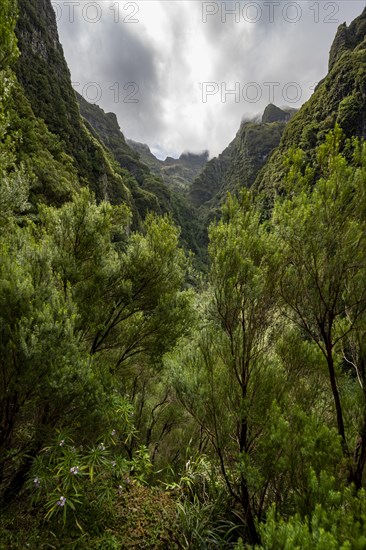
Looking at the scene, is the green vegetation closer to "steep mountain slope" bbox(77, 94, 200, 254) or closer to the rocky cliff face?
"steep mountain slope" bbox(77, 94, 200, 254)

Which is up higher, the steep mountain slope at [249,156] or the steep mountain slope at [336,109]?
the steep mountain slope at [249,156]

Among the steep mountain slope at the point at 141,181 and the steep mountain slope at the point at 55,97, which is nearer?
the steep mountain slope at the point at 55,97

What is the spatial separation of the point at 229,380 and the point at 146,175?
117m

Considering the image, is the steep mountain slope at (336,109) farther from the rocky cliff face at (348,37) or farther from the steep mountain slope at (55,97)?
the steep mountain slope at (55,97)

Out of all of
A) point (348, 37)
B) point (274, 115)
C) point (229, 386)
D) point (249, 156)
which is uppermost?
point (274, 115)

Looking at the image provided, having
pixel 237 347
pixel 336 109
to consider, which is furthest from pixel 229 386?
pixel 336 109

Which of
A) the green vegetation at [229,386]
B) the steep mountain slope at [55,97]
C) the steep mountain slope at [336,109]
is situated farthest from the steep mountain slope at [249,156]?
the green vegetation at [229,386]

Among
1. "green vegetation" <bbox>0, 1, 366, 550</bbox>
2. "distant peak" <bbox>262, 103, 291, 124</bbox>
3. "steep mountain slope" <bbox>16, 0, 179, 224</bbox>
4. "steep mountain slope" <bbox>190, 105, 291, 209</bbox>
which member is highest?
"distant peak" <bbox>262, 103, 291, 124</bbox>

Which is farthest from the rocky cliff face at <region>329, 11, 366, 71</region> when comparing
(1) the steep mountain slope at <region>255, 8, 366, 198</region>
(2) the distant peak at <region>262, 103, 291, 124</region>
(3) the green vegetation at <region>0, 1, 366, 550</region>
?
(3) the green vegetation at <region>0, 1, 366, 550</region>

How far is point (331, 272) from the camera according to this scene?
4.72m

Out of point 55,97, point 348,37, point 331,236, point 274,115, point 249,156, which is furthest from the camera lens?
point 274,115

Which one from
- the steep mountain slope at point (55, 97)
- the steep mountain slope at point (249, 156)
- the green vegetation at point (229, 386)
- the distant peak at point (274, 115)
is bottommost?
the green vegetation at point (229, 386)

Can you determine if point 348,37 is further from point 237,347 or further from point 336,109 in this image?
point 237,347

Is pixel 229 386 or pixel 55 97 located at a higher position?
pixel 55 97
